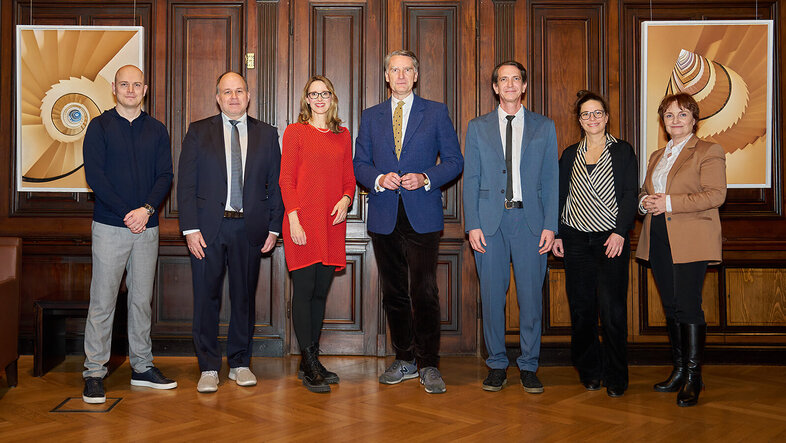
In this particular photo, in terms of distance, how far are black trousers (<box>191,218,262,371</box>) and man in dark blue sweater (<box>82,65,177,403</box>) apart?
278mm

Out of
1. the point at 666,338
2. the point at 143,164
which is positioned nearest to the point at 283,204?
the point at 143,164

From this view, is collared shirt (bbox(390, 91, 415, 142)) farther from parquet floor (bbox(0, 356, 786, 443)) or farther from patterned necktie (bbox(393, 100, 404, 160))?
Result: parquet floor (bbox(0, 356, 786, 443))

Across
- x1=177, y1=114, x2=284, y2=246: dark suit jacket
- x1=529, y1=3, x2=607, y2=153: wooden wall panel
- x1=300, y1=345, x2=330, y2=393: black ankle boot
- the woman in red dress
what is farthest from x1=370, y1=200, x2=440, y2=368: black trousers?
x1=529, y1=3, x2=607, y2=153: wooden wall panel

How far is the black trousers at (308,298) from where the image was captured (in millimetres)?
3342

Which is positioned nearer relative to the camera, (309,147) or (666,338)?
(309,147)

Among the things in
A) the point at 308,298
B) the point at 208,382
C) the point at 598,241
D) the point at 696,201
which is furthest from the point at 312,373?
the point at 696,201

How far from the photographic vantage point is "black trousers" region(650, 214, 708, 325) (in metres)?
3.29

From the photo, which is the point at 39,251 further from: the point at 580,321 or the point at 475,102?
the point at 580,321

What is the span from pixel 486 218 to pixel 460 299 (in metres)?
1.19

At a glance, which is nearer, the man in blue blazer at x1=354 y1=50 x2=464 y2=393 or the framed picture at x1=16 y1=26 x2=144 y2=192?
the man in blue blazer at x1=354 y1=50 x2=464 y2=393

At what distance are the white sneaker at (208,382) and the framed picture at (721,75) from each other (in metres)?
3.21

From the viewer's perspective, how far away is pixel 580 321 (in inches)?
136

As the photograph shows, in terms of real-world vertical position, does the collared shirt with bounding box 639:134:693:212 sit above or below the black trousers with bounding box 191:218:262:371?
above

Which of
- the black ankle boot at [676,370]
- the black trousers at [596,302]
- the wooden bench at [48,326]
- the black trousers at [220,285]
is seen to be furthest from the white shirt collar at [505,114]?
the wooden bench at [48,326]
